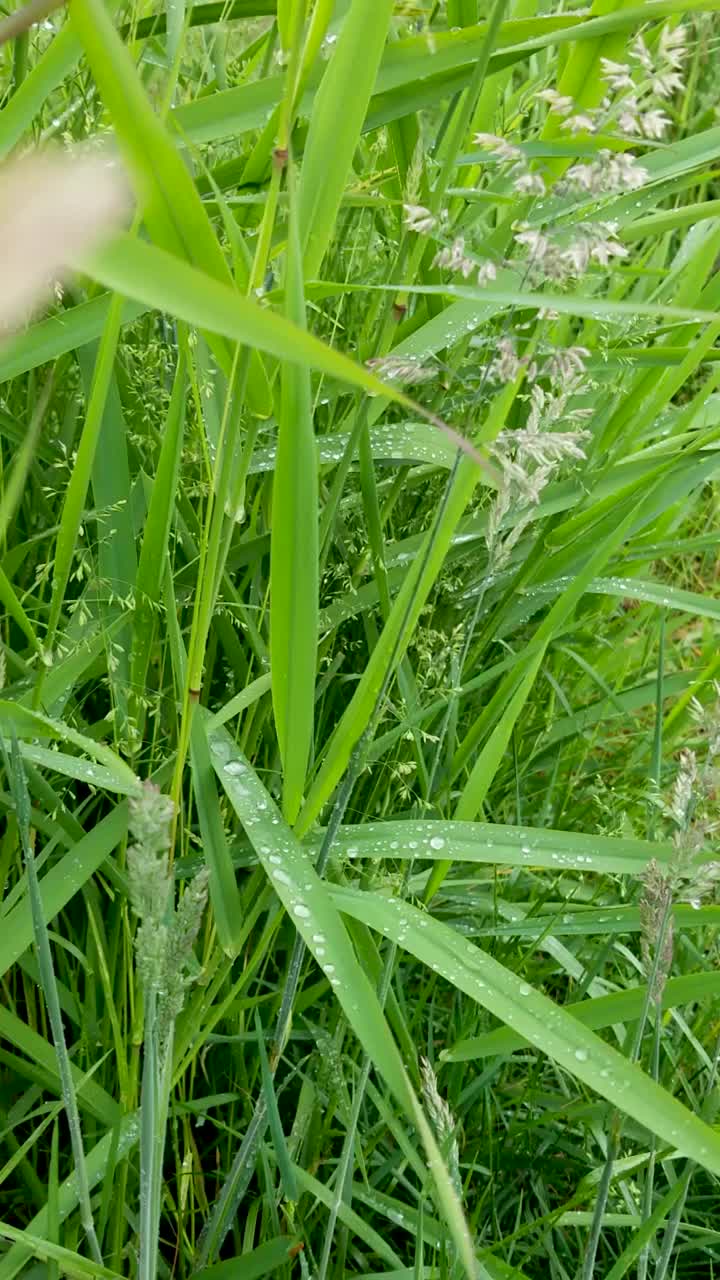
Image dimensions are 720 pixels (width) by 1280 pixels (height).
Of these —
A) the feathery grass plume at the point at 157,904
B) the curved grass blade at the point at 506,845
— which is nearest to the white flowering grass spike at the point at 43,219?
the feathery grass plume at the point at 157,904

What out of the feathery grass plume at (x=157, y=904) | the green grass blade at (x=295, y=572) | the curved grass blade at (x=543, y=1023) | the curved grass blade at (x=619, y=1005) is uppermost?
the green grass blade at (x=295, y=572)

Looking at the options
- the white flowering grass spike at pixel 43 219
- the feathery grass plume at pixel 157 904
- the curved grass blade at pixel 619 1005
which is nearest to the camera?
the white flowering grass spike at pixel 43 219

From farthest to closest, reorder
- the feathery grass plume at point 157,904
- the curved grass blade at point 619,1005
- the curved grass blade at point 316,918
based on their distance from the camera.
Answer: the curved grass blade at point 619,1005 → the curved grass blade at point 316,918 → the feathery grass plume at point 157,904

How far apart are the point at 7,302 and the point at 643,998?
70 cm

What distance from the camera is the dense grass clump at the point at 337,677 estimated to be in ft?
1.93

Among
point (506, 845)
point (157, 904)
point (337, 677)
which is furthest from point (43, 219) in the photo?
point (337, 677)

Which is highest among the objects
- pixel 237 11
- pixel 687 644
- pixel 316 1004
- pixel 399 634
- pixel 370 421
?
pixel 237 11

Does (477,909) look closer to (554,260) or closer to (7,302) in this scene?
(554,260)

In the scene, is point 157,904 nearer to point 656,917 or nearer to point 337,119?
point 656,917

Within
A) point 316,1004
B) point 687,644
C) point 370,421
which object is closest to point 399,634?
point 370,421

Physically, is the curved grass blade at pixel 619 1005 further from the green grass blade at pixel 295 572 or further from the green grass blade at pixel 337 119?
the green grass blade at pixel 337 119

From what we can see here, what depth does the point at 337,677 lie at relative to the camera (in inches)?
41.3

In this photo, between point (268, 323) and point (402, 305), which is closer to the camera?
point (268, 323)

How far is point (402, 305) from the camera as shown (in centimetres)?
65
